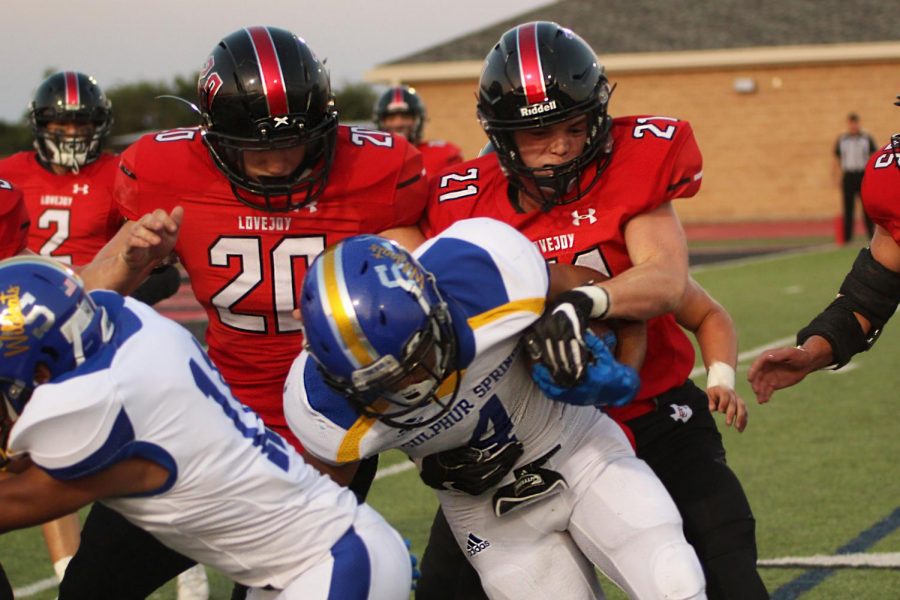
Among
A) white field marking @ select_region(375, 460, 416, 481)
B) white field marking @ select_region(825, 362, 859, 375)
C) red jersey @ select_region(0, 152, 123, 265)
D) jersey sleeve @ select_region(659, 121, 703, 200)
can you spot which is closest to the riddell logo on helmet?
jersey sleeve @ select_region(659, 121, 703, 200)

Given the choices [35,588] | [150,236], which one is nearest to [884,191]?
[150,236]

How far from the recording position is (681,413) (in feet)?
12.0

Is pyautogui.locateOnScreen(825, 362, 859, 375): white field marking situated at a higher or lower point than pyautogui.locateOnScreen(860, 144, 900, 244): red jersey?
lower

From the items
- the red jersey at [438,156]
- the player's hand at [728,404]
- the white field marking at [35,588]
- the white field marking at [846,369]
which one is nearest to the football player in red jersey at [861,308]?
the player's hand at [728,404]

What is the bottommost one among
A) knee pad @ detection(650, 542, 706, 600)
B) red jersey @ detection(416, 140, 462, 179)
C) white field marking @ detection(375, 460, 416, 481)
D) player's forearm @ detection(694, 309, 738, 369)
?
white field marking @ detection(375, 460, 416, 481)

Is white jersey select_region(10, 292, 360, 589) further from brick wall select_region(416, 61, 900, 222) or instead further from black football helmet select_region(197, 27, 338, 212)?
brick wall select_region(416, 61, 900, 222)

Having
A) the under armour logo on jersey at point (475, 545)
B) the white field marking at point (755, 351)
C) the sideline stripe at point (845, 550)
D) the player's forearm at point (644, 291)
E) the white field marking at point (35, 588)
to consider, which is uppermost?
the player's forearm at point (644, 291)

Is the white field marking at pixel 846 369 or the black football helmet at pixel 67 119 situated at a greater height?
the black football helmet at pixel 67 119

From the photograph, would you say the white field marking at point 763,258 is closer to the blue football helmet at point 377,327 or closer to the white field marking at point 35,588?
the white field marking at point 35,588

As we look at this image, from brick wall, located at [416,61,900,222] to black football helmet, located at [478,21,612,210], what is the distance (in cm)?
2030

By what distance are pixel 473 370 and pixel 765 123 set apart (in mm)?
21958

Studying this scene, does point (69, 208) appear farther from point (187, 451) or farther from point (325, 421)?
point (187, 451)

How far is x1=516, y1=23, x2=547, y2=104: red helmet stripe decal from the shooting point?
3545mm

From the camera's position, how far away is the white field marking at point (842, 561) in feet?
16.1
